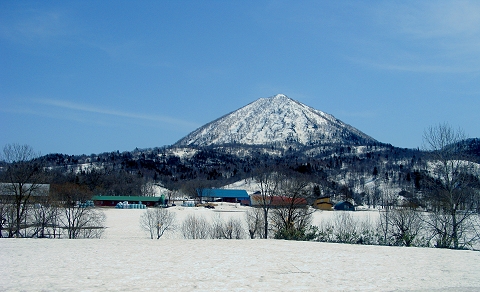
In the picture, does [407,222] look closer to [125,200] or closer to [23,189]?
[23,189]

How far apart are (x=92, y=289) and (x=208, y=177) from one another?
175685 mm

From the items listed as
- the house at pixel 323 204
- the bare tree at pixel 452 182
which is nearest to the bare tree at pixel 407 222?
the bare tree at pixel 452 182

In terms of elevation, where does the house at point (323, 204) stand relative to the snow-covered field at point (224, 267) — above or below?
below

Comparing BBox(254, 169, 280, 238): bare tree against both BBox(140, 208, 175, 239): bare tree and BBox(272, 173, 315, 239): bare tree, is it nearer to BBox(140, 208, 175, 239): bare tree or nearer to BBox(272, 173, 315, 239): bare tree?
BBox(272, 173, 315, 239): bare tree

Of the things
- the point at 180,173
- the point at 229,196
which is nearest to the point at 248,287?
the point at 229,196

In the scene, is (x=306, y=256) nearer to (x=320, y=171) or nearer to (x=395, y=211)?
(x=395, y=211)

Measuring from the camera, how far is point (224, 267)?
1289 cm

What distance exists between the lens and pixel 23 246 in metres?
17.0

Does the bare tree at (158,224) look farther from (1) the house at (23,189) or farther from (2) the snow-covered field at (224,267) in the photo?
(2) the snow-covered field at (224,267)

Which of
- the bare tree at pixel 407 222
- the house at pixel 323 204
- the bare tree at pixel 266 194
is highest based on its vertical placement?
the bare tree at pixel 266 194

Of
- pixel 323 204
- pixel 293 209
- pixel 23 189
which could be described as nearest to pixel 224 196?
pixel 323 204

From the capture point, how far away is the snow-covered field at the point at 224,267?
10383 mm

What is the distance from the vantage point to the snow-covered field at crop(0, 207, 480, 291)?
409 inches

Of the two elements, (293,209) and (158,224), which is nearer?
(293,209)
